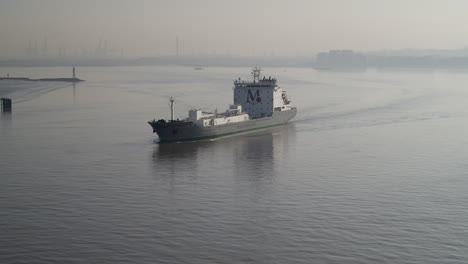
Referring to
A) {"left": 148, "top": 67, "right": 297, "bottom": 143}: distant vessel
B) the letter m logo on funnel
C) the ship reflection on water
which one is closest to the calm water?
the ship reflection on water

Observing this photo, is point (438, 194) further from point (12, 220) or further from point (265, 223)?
point (12, 220)

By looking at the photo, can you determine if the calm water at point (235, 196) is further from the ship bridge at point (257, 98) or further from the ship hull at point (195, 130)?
the ship bridge at point (257, 98)

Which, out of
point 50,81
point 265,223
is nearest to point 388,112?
point 265,223

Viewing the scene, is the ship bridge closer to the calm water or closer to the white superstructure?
the white superstructure

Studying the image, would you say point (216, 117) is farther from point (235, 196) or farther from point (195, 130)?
point (235, 196)

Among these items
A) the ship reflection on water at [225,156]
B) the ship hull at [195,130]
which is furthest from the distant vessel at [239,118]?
the ship reflection on water at [225,156]
